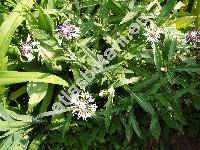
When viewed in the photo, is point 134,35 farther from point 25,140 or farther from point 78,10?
point 25,140

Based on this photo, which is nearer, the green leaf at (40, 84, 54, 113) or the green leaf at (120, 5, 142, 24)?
the green leaf at (120, 5, 142, 24)

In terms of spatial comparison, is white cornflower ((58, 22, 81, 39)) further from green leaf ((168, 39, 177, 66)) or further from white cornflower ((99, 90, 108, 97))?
green leaf ((168, 39, 177, 66))

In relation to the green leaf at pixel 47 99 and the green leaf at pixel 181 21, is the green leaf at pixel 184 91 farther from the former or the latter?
the green leaf at pixel 47 99

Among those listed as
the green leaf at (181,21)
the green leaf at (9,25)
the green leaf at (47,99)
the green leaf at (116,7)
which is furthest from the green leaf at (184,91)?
the green leaf at (9,25)

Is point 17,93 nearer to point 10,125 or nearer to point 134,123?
point 10,125

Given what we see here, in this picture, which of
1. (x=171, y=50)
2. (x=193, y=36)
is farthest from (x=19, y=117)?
(x=193, y=36)

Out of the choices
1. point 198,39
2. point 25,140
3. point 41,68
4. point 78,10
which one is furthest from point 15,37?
point 198,39

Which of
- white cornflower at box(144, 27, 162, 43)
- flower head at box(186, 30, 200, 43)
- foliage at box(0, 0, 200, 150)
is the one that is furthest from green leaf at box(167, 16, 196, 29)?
white cornflower at box(144, 27, 162, 43)
